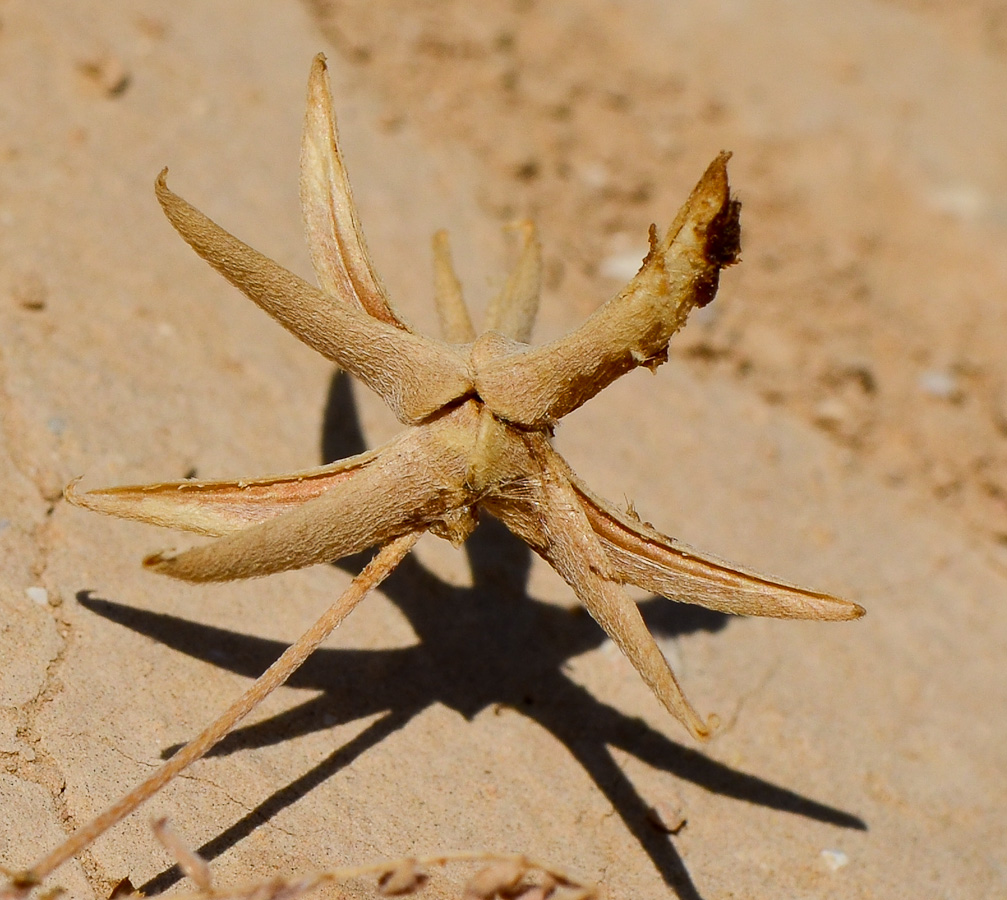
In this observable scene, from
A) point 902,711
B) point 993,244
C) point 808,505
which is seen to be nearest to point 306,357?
point 808,505

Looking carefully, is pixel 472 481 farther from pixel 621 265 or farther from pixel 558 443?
pixel 621 265

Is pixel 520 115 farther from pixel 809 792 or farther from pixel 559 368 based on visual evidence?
pixel 809 792

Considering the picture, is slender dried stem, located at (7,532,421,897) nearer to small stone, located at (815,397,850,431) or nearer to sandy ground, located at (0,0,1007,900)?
sandy ground, located at (0,0,1007,900)

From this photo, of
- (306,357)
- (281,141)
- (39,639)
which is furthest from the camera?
(281,141)

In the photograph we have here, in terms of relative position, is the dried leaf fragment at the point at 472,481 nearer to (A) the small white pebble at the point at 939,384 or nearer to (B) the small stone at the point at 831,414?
(B) the small stone at the point at 831,414

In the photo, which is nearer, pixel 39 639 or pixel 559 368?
pixel 559 368

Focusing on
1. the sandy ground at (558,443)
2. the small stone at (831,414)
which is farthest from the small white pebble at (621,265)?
the small stone at (831,414)

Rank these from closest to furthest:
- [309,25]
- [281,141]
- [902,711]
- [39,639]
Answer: [39,639], [902,711], [281,141], [309,25]

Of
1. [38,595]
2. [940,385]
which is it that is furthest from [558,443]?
[940,385]

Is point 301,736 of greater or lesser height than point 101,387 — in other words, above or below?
below
